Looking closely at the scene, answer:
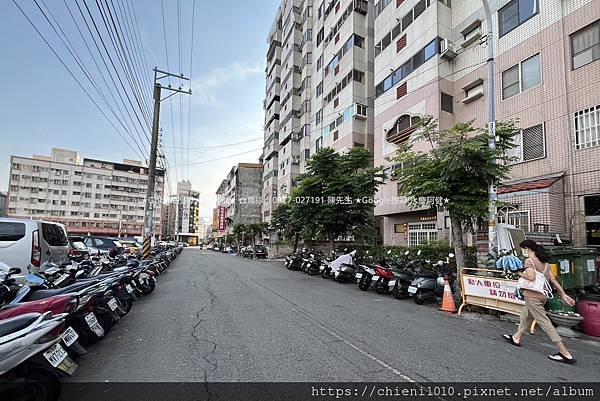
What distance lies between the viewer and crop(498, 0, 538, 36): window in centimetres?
1373

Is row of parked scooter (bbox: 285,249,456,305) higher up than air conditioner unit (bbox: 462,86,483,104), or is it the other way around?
air conditioner unit (bbox: 462,86,483,104)

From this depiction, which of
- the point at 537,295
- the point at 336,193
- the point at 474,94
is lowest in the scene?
the point at 537,295

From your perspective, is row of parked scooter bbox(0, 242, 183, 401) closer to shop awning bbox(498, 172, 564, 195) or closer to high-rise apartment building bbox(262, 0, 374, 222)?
shop awning bbox(498, 172, 564, 195)

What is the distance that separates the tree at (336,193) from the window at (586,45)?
8.26 meters

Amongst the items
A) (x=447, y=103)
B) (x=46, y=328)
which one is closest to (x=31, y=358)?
(x=46, y=328)

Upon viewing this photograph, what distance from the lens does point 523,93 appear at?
1364 cm

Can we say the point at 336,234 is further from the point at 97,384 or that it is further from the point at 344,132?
the point at 97,384

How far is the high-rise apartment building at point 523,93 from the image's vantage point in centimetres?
1138

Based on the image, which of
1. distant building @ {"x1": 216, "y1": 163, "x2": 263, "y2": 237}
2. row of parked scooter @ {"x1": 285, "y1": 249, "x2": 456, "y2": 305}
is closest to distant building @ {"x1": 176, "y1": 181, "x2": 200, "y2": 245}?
distant building @ {"x1": 216, "y1": 163, "x2": 263, "y2": 237}

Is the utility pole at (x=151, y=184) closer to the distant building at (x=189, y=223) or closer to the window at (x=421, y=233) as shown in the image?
the window at (x=421, y=233)

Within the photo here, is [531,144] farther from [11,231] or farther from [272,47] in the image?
[272,47]

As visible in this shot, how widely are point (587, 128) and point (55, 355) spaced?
1552cm

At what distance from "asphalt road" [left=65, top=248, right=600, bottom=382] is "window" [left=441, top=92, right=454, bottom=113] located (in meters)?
13.0

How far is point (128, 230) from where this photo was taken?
3086 inches
